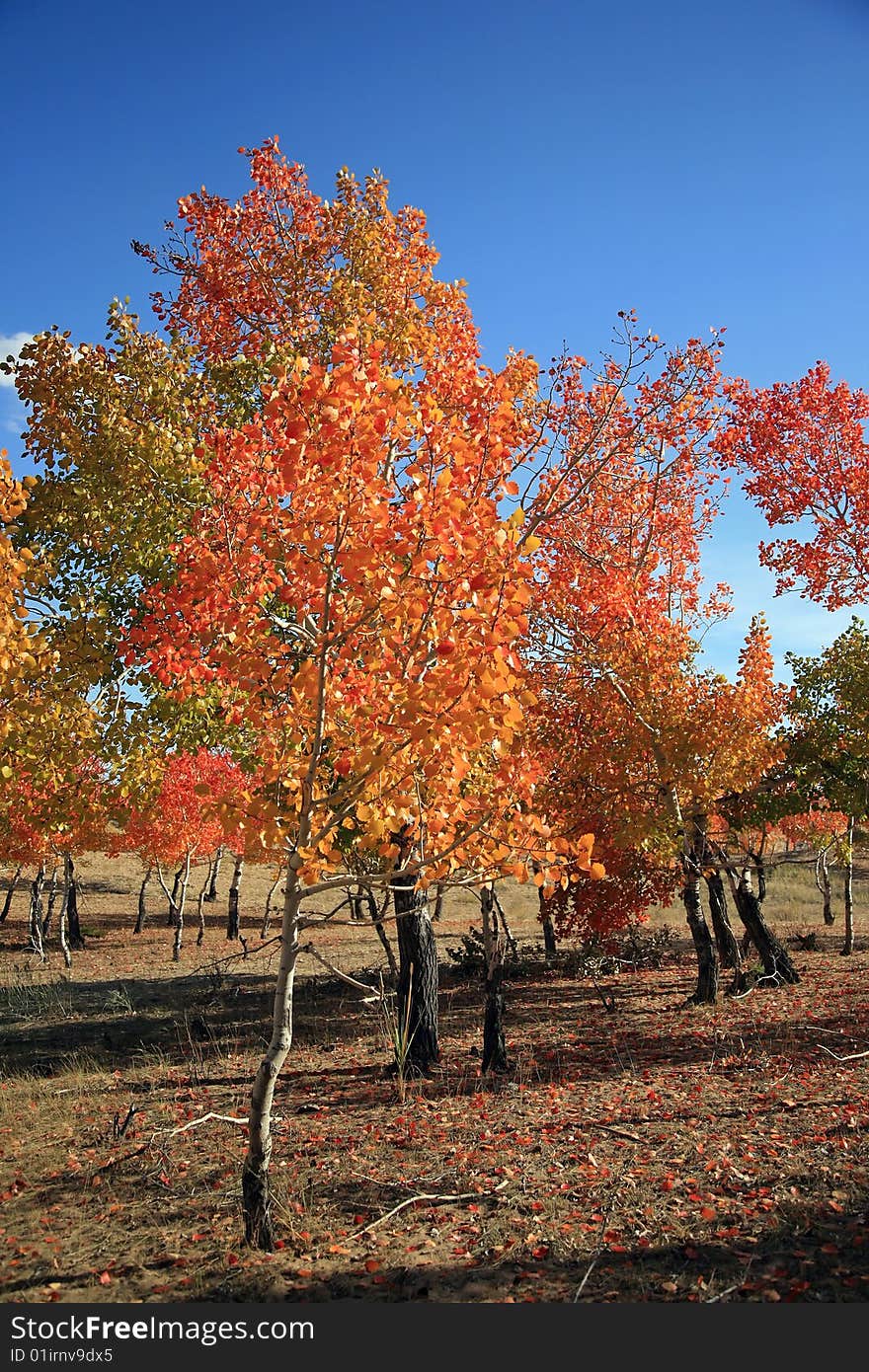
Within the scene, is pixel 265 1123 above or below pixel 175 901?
above

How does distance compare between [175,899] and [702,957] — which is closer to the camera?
[702,957]

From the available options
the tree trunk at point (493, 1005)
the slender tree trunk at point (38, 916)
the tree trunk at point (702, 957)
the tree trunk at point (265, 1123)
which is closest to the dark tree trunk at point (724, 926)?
the tree trunk at point (702, 957)

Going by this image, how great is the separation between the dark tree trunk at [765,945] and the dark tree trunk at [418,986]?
8.12 metres

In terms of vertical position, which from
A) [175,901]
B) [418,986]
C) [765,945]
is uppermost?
[418,986]

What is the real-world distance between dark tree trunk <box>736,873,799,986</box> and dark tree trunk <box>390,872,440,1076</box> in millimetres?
8117

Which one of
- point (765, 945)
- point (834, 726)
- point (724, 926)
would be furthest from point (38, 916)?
point (834, 726)

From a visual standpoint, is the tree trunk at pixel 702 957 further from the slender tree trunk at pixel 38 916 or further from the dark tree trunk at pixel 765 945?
the slender tree trunk at pixel 38 916

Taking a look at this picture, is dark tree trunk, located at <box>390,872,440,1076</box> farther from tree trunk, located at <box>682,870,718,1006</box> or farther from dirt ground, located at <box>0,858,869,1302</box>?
tree trunk, located at <box>682,870,718,1006</box>

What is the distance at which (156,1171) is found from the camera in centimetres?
748

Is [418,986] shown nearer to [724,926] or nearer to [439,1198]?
[439,1198]

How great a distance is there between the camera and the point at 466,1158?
746 centimetres

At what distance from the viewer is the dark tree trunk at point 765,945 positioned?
16.8 meters

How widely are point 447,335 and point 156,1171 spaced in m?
10.1

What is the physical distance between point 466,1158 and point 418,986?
3626mm
